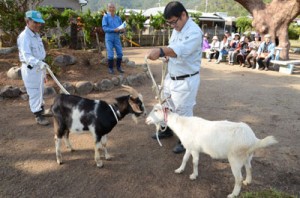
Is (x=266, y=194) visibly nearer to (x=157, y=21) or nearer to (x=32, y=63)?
(x=32, y=63)

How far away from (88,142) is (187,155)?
191cm

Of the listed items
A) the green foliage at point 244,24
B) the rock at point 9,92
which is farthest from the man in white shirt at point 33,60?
the green foliage at point 244,24

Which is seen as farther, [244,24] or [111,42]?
[244,24]

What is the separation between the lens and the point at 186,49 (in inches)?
129

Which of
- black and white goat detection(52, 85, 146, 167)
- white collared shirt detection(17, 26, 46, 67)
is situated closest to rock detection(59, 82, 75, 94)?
white collared shirt detection(17, 26, 46, 67)

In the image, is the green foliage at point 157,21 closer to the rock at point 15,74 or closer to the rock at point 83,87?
the rock at point 83,87

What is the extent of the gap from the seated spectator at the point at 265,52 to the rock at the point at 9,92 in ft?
33.5

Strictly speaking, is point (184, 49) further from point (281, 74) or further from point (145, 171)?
point (281, 74)

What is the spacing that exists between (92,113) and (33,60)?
163 centimetres

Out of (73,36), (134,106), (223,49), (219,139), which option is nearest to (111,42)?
(73,36)

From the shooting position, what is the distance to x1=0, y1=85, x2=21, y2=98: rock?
6.55 m

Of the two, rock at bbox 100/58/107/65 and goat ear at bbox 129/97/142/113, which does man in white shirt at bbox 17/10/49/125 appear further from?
rock at bbox 100/58/107/65

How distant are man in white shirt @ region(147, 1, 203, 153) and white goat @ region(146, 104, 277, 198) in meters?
0.39

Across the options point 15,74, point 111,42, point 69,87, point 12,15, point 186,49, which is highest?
point 12,15
